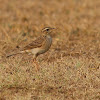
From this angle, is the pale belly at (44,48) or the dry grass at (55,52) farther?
the pale belly at (44,48)

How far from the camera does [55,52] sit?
9.94 m

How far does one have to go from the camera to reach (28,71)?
7883mm

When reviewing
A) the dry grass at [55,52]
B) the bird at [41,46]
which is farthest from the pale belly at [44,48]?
the dry grass at [55,52]

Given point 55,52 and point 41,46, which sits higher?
point 55,52

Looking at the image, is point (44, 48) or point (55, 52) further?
point (55, 52)

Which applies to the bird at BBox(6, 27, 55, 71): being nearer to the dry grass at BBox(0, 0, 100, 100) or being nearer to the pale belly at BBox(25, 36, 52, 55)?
the pale belly at BBox(25, 36, 52, 55)

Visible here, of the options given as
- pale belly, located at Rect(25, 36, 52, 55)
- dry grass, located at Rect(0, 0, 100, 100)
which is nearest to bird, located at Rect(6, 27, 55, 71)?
pale belly, located at Rect(25, 36, 52, 55)

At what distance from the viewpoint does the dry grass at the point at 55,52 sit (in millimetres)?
6680

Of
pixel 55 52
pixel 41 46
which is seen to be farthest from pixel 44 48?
pixel 55 52

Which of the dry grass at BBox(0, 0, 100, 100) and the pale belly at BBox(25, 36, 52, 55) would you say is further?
the pale belly at BBox(25, 36, 52, 55)

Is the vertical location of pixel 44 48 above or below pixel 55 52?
below

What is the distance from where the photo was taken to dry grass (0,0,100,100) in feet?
21.9

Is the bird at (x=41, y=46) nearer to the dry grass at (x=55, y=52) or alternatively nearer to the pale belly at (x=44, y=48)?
the pale belly at (x=44, y=48)

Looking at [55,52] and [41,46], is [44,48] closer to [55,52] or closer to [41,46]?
[41,46]
